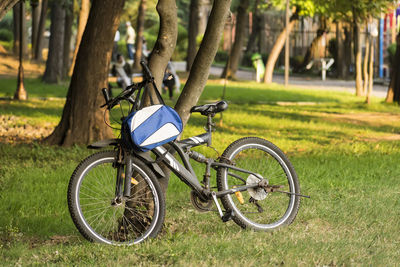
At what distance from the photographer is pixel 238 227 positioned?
268 inches

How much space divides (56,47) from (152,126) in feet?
70.2

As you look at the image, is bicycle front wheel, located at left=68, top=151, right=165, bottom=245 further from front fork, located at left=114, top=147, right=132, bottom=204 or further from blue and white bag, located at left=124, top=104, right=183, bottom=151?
blue and white bag, located at left=124, top=104, right=183, bottom=151

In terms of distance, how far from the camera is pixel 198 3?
34.3m

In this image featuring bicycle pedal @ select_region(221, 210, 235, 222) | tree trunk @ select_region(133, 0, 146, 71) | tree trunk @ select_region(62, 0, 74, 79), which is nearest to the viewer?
bicycle pedal @ select_region(221, 210, 235, 222)

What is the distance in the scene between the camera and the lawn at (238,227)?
19.0 ft

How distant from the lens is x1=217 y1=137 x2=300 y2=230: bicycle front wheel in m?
6.62

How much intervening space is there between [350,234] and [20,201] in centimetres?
352

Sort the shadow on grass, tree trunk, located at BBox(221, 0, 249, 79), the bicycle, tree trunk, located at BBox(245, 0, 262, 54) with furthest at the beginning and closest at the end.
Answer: tree trunk, located at BBox(245, 0, 262, 54) → tree trunk, located at BBox(221, 0, 249, 79) → the shadow on grass → the bicycle

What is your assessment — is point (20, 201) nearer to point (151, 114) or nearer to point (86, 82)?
point (151, 114)

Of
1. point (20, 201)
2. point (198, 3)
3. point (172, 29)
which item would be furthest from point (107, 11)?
point (198, 3)

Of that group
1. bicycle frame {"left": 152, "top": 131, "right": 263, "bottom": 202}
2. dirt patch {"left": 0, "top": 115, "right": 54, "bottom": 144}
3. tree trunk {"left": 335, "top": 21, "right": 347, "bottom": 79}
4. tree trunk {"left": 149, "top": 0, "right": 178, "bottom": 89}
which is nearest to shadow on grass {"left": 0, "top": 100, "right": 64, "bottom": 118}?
dirt patch {"left": 0, "top": 115, "right": 54, "bottom": 144}

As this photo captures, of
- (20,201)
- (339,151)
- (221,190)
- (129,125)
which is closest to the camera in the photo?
(129,125)

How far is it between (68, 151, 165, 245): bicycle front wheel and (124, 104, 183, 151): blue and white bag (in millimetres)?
210

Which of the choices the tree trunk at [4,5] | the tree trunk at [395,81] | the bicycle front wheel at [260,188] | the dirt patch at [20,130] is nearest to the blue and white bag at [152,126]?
the bicycle front wheel at [260,188]
